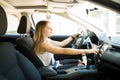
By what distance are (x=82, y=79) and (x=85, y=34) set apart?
3.50ft

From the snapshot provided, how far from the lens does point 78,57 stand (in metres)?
4.29

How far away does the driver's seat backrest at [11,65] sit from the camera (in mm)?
2279

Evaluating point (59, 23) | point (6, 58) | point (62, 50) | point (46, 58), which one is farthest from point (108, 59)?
point (59, 23)

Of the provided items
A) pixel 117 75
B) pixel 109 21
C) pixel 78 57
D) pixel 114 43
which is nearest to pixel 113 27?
pixel 109 21

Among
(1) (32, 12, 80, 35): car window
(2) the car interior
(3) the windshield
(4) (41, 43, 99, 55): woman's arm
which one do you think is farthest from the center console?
(1) (32, 12, 80, 35): car window

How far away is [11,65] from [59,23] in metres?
2.76

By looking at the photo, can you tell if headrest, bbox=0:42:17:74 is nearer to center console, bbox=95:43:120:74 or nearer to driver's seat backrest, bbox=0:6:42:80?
driver's seat backrest, bbox=0:6:42:80

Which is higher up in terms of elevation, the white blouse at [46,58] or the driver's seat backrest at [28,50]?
the driver's seat backrest at [28,50]

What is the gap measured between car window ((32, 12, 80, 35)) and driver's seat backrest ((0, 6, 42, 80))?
1.69m

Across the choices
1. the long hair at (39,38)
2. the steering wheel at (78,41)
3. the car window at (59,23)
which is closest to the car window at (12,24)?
the car window at (59,23)

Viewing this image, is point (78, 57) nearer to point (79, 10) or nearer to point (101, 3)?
point (79, 10)

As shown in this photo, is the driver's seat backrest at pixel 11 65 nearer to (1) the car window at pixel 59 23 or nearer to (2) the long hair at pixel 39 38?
(2) the long hair at pixel 39 38

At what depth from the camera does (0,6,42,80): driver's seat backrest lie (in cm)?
228

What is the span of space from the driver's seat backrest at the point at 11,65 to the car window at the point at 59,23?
5.53 feet
